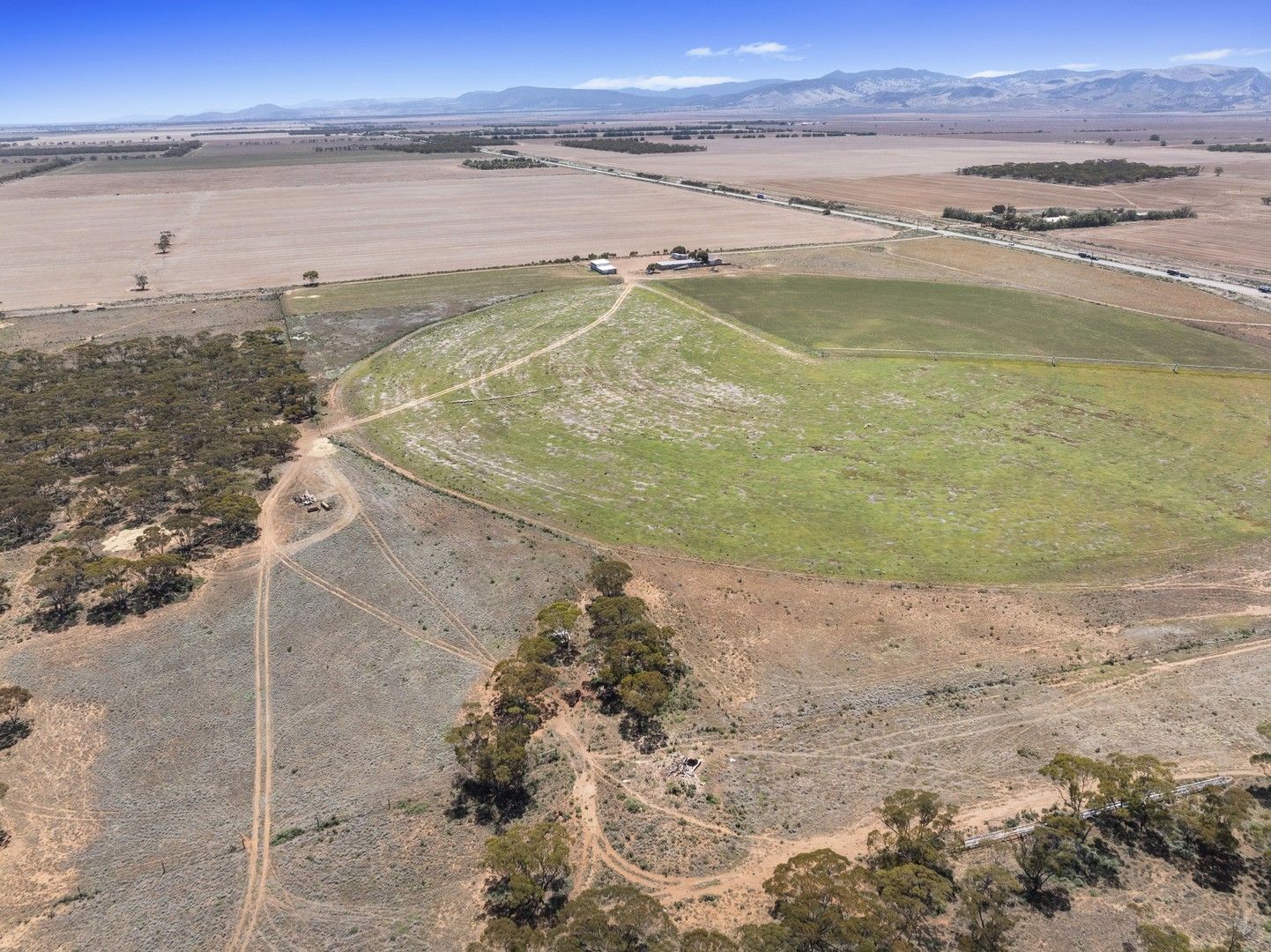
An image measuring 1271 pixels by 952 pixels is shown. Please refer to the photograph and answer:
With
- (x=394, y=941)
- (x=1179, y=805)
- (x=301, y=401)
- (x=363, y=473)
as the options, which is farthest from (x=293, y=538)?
(x=1179, y=805)

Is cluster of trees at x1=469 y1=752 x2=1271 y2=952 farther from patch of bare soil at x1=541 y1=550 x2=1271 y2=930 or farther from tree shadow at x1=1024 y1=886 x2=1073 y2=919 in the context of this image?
patch of bare soil at x1=541 y1=550 x2=1271 y2=930

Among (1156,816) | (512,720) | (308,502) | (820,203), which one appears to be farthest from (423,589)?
(820,203)

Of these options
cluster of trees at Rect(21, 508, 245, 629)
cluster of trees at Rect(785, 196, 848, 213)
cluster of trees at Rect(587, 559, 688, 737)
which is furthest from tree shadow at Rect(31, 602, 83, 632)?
cluster of trees at Rect(785, 196, 848, 213)

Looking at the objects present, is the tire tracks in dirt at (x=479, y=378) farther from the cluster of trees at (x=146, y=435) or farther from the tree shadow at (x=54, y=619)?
the tree shadow at (x=54, y=619)

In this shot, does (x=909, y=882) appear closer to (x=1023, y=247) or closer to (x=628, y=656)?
(x=628, y=656)

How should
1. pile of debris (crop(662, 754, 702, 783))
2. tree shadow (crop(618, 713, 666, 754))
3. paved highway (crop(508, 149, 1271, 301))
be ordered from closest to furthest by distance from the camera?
pile of debris (crop(662, 754, 702, 783))
tree shadow (crop(618, 713, 666, 754))
paved highway (crop(508, 149, 1271, 301))

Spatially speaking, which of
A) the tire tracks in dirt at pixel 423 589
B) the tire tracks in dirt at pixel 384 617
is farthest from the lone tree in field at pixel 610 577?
the tire tracks in dirt at pixel 384 617

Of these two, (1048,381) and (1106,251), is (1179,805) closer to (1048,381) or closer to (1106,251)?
(1048,381)
